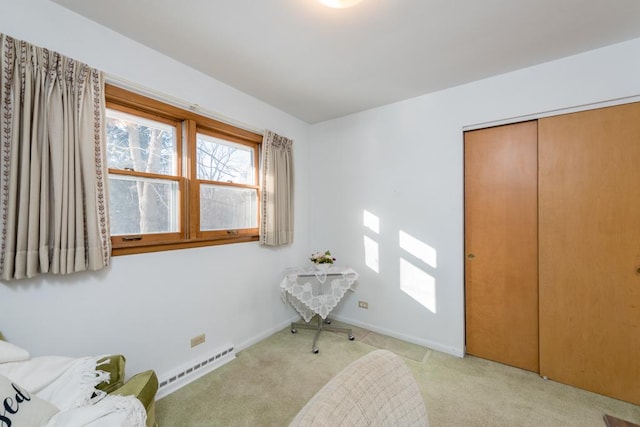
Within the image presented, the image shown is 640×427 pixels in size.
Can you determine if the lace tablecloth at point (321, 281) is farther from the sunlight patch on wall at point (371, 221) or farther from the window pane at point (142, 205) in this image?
the window pane at point (142, 205)

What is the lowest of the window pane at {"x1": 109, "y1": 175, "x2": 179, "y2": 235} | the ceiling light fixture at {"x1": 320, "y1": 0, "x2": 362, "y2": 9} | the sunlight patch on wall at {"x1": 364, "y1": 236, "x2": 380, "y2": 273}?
the sunlight patch on wall at {"x1": 364, "y1": 236, "x2": 380, "y2": 273}

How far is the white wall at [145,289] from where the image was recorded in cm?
151

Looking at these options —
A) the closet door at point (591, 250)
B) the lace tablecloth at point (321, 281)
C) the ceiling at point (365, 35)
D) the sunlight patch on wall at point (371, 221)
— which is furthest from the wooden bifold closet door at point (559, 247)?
the lace tablecloth at point (321, 281)

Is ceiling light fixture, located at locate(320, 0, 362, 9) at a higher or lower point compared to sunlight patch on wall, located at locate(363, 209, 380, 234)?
higher

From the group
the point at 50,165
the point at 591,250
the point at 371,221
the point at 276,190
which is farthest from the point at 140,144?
the point at 591,250

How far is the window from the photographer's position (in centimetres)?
192

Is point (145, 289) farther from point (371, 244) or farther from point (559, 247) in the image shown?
point (559, 247)

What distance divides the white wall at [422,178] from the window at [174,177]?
3.78ft

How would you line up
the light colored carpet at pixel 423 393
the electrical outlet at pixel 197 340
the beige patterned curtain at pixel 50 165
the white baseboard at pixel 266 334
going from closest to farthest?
the beige patterned curtain at pixel 50 165, the light colored carpet at pixel 423 393, the electrical outlet at pixel 197 340, the white baseboard at pixel 266 334

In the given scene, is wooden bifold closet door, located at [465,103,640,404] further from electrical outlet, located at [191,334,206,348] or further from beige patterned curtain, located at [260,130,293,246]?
electrical outlet, located at [191,334,206,348]

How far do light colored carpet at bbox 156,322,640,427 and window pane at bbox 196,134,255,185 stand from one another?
178 cm

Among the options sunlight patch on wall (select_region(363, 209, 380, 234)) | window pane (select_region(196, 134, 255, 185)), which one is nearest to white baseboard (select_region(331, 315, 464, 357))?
sunlight patch on wall (select_region(363, 209, 380, 234))

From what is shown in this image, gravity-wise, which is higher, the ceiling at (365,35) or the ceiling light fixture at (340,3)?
the ceiling at (365,35)

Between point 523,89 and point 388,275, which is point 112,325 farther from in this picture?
point 523,89
